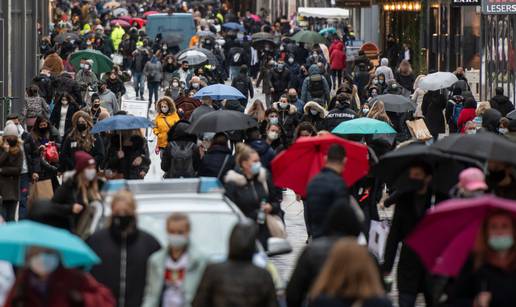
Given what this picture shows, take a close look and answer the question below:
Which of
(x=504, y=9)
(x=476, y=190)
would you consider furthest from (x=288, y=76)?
(x=476, y=190)

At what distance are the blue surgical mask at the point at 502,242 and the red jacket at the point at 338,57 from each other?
126ft

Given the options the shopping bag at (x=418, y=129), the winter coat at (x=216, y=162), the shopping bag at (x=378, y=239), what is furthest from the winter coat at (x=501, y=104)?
the shopping bag at (x=378, y=239)

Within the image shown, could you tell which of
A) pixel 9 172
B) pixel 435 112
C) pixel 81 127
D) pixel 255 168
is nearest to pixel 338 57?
pixel 435 112

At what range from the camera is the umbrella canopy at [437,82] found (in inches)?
1180

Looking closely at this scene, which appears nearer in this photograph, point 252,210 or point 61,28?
point 252,210

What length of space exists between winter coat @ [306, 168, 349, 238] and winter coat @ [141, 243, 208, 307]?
2.40m

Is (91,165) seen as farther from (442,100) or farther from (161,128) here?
(442,100)

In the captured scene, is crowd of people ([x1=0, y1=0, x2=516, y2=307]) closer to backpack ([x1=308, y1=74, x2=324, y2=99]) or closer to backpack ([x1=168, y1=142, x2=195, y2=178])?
backpack ([x1=168, y1=142, x2=195, y2=178])

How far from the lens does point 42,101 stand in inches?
1072

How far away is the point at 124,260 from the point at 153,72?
104 feet

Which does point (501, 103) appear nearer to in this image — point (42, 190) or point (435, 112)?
point (435, 112)

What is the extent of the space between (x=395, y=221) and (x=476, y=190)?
39.0 inches

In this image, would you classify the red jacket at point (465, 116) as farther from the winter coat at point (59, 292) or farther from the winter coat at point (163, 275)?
the winter coat at point (59, 292)

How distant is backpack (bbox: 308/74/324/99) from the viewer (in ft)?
107
